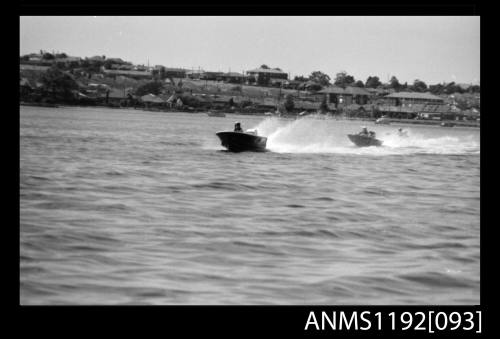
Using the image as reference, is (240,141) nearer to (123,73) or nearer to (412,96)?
(123,73)

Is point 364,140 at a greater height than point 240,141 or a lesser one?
greater

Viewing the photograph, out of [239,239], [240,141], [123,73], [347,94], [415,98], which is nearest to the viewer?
[239,239]

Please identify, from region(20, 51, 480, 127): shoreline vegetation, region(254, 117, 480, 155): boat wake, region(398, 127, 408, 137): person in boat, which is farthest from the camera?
region(398, 127, 408, 137): person in boat

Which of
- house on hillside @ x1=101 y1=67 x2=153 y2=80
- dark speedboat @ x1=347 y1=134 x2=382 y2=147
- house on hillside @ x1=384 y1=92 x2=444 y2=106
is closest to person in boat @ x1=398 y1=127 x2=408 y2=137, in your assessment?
dark speedboat @ x1=347 y1=134 x2=382 y2=147

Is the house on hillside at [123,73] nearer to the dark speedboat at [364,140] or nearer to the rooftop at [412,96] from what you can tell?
the rooftop at [412,96]

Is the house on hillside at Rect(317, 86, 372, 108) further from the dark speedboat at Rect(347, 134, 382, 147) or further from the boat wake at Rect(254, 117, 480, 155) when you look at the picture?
the dark speedboat at Rect(347, 134, 382, 147)

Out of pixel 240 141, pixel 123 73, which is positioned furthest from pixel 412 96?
pixel 123 73

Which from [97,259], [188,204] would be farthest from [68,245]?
[188,204]

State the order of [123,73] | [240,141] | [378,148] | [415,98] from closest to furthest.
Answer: [415,98] < [123,73] < [240,141] < [378,148]

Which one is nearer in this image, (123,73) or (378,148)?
(123,73)

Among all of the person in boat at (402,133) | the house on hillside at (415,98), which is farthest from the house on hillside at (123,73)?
the person in boat at (402,133)

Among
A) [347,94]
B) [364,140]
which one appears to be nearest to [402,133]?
[364,140]

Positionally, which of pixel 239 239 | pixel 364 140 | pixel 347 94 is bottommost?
pixel 239 239
